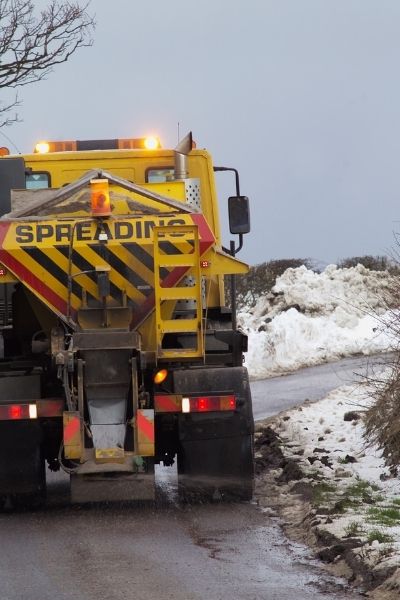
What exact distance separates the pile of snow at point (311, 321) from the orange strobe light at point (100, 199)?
489 inches

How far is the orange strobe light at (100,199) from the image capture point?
9.98m

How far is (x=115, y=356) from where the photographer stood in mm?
9766

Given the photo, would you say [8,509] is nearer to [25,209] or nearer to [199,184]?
[25,209]

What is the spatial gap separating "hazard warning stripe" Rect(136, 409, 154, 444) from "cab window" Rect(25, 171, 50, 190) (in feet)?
10.1

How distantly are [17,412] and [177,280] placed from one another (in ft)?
5.19

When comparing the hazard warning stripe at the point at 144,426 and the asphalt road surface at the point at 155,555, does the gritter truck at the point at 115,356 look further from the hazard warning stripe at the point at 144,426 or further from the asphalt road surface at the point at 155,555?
the asphalt road surface at the point at 155,555

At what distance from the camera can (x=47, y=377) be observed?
1045 cm

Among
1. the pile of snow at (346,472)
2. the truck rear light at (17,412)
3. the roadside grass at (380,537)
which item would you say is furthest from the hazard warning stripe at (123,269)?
the roadside grass at (380,537)

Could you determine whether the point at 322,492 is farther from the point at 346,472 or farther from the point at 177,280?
the point at 177,280

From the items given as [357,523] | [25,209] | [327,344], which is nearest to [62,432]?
[25,209]

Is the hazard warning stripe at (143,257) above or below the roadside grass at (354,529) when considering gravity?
above

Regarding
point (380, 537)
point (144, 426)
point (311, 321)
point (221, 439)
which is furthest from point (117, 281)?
point (311, 321)

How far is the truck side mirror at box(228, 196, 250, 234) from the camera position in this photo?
11773mm

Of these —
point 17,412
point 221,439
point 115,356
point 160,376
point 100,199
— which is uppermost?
point 100,199
